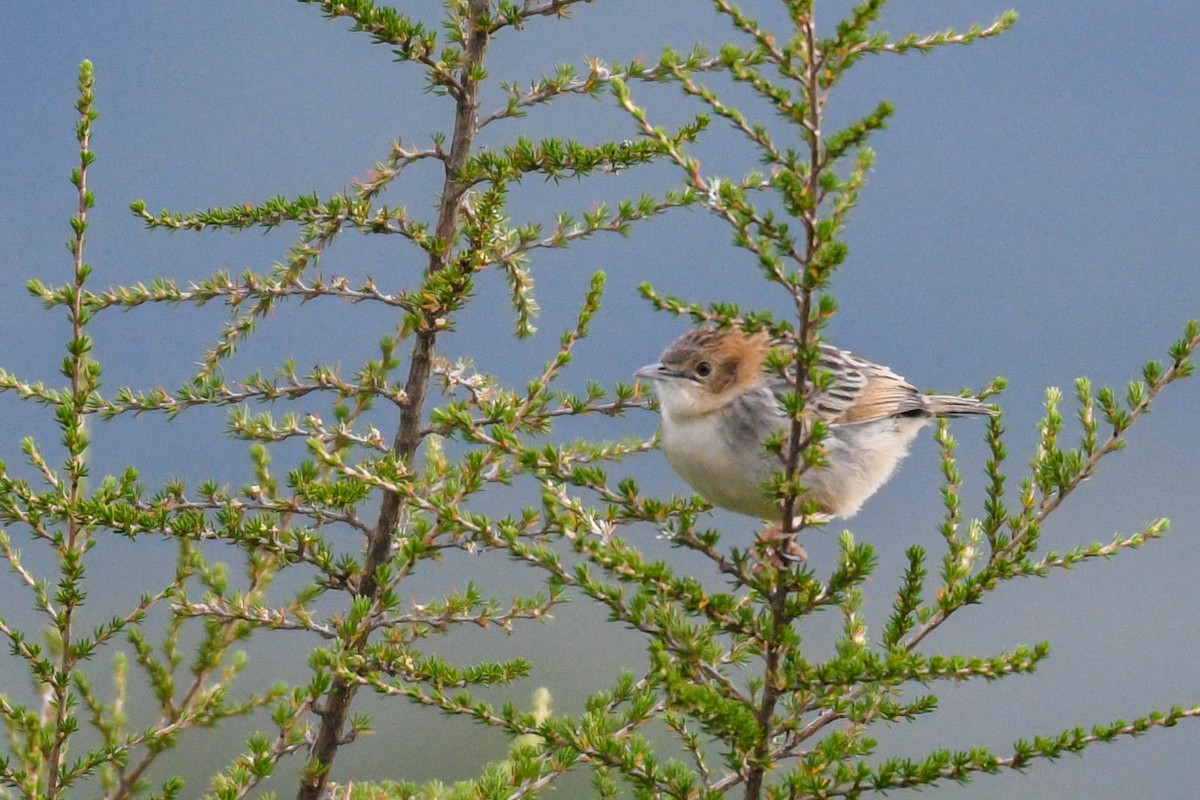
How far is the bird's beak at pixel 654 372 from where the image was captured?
5.77 m

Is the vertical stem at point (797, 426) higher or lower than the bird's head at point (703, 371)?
lower

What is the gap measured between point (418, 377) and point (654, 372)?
1.10 meters

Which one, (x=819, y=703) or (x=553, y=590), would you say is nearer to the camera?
(x=819, y=703)

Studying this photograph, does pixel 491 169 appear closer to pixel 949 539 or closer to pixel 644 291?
pixel 644 291

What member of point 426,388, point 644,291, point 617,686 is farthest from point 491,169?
point 617,686

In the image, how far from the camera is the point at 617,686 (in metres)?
5.26

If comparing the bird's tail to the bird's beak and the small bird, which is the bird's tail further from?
the bird's beak

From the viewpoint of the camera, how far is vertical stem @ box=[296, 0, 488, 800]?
17.1ft

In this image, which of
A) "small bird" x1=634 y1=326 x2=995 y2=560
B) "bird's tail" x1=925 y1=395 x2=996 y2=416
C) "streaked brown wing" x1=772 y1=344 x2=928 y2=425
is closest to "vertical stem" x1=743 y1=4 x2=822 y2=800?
"small bird" x1=634 y1=326 x2=995 y2=560

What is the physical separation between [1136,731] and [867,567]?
103 centimetres

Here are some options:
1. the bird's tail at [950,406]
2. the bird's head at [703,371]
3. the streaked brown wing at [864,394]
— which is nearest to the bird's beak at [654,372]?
the bird's head at [703,371]

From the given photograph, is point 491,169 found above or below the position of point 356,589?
above

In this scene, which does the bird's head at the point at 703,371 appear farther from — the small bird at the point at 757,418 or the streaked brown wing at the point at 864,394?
the streaked brown wing at the point at 864,394

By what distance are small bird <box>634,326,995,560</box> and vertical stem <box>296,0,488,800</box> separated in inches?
38.7
